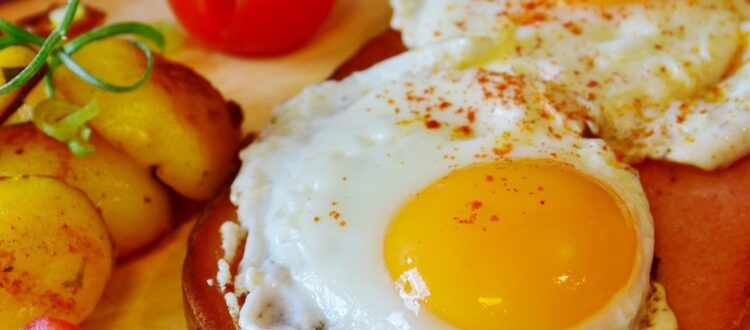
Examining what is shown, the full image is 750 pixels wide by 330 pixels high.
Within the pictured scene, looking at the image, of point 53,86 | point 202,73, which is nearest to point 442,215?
point 53,86

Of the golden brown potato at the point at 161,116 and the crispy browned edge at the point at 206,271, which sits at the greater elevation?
the golden brown potato at the point at 161,116

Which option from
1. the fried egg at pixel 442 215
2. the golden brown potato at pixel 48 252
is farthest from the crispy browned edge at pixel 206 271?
the golden brown potato at pixel 48 252

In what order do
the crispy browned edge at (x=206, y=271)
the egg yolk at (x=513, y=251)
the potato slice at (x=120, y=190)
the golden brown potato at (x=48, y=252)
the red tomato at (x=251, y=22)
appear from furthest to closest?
the red tomato at (x=251, y=22), the potato slice at (x=120, y=190), the crispy browned edge at (x=206, y=271), the golden brown potato at (x=48, y=252), the egg yolk at (x=513, y=251)

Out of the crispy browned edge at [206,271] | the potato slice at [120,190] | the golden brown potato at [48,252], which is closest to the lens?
the golden brown potato at [48,252]

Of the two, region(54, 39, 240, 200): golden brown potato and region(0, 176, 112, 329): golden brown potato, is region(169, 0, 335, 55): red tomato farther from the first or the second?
region(0, 176, 112, 329): golden brown potato

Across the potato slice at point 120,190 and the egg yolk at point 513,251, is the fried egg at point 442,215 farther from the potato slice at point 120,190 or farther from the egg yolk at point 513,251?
the potato slice at point 120,190

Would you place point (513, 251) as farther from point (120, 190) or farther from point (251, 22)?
point (251, 22)

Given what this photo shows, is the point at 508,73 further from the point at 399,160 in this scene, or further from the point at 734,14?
the point at 734,14
